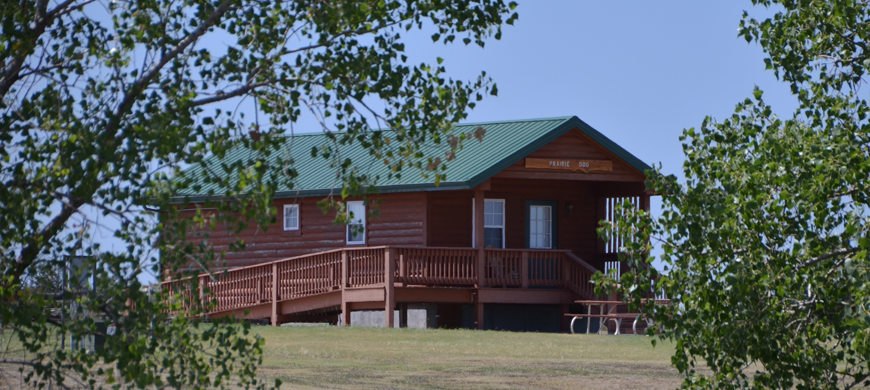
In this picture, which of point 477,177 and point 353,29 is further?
point 477,177

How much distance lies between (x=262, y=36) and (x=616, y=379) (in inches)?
279

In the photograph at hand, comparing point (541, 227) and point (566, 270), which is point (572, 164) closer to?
point (566, 270)

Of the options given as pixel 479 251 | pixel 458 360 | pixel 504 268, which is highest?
pixel 479 251

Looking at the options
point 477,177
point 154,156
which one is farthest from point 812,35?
point 477,177

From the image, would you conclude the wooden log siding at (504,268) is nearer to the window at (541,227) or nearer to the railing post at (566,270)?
the railing post at (566,270)

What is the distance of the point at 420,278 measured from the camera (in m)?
23.1

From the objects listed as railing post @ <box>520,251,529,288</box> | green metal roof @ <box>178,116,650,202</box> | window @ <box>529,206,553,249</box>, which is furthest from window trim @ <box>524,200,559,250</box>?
railing post @ <box>520,251,529,288</box>

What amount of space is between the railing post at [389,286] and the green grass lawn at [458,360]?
204cm

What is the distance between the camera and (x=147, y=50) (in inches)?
261

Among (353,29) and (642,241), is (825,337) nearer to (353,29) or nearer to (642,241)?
(642,241)

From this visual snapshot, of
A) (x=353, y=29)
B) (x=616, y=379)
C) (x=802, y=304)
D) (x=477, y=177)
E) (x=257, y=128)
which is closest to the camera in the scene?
(x=257, y=128)

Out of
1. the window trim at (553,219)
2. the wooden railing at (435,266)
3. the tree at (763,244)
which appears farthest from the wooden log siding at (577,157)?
the tree at (763,244)

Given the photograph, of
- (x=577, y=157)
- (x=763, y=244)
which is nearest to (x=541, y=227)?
(x=577, y=157)

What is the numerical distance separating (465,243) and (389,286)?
3404mm
